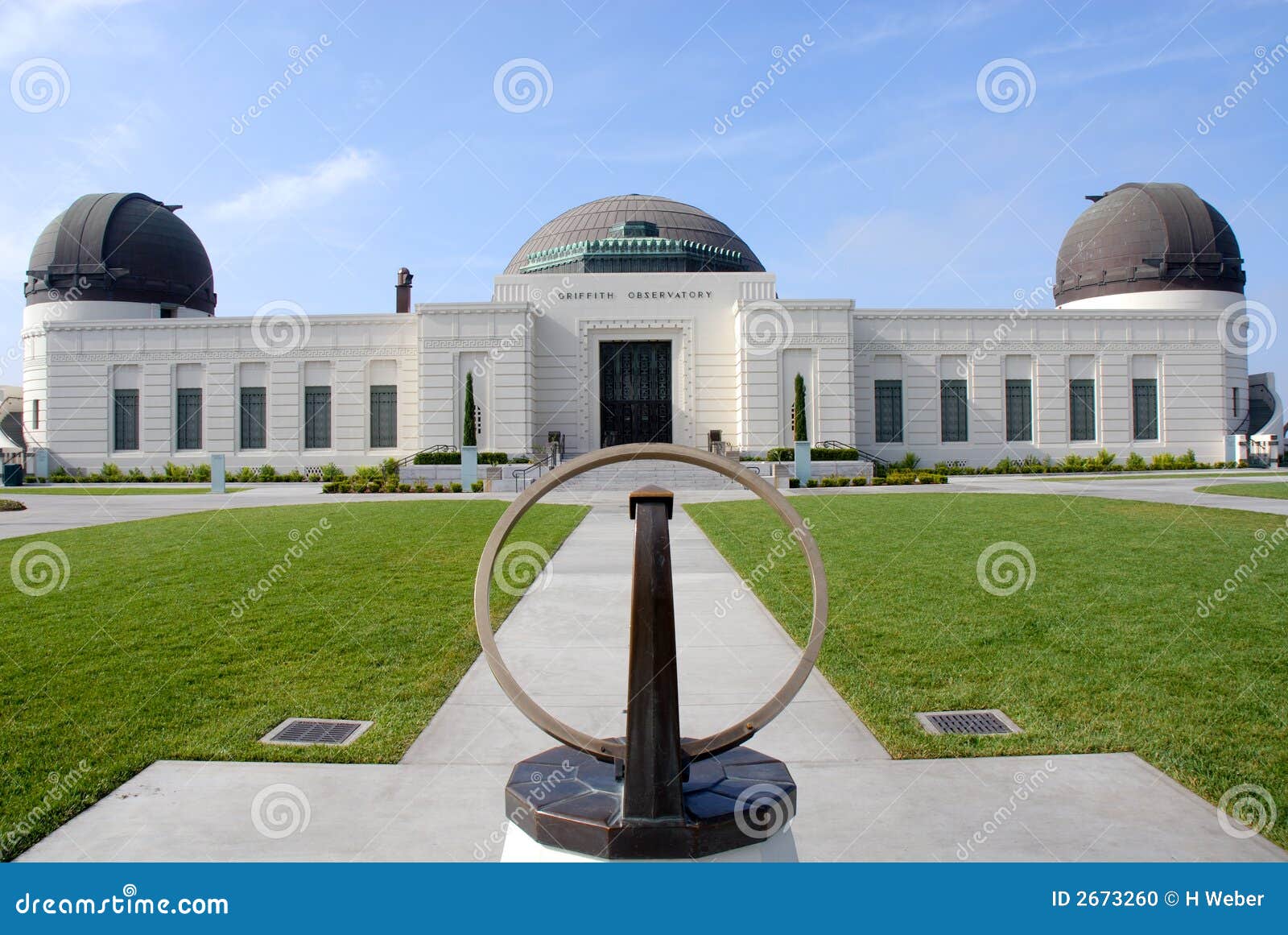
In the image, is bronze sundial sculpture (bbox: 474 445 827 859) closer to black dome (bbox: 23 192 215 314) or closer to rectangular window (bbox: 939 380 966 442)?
rectangular window (bbox: 939 380 966 442)

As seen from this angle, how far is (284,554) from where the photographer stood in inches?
457

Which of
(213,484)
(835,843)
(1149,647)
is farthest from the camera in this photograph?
(213,484)

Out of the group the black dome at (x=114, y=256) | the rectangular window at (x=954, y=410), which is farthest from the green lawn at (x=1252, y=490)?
the black dome at (x=114, y=256)

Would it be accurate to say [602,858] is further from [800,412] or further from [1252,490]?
[800,412]

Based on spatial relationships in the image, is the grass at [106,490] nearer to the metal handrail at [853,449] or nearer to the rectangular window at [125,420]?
the rectangular window at [125,420]

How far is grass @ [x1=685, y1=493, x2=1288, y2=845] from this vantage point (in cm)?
489

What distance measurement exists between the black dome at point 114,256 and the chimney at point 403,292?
989 cm

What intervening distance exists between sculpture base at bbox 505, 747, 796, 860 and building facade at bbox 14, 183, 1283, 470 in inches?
1173

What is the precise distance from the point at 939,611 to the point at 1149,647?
73.9 inches

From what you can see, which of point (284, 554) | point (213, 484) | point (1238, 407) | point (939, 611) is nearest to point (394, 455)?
point (213, 484)

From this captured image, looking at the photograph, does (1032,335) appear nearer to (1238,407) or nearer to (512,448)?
(1238,407)

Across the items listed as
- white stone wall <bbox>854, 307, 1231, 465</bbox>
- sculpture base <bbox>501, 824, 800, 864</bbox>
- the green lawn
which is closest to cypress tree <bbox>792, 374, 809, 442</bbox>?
white stone wall <bbox>854, 307, 1231, 465</bbox>

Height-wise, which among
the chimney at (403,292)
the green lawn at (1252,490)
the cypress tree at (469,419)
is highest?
the chimney at (403,292)

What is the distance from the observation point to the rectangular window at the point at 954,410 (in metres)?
36.0
